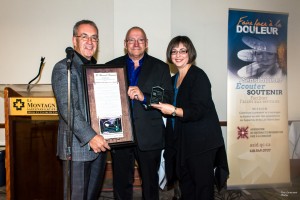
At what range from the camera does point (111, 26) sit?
378 cm

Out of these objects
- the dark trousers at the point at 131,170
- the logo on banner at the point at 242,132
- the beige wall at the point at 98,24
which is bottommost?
the dark trousers at the point at 131,170

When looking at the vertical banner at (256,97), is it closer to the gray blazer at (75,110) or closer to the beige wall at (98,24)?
the beige wall at (98,24)

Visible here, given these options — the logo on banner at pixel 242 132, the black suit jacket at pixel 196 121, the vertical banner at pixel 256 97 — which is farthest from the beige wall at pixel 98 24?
the black suit jacket at pixel 196 121

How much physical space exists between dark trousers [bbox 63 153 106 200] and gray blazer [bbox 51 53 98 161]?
66 millimetres

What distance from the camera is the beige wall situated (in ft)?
12.0

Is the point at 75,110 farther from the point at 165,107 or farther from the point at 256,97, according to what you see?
the point at 256,97

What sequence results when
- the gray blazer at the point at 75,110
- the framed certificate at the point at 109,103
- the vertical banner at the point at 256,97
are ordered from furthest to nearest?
the vertical banner at the point at 256,97, the framed certificate at the point at 109,103, the gray blazer at the point at 75,110

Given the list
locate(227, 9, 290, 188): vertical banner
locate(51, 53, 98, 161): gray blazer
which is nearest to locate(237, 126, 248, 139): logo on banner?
locate(227, 9, 290, 188): vertical banner

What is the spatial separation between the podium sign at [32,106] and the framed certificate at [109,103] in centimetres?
74

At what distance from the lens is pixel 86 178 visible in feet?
6.24

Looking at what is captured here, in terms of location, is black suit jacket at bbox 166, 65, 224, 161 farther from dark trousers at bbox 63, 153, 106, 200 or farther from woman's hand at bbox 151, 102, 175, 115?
dark trousers at bbox 63, 153, 106, 200

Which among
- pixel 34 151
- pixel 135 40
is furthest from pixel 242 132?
pixel 34 151

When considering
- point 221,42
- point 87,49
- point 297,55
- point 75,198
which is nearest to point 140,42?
point 87,49

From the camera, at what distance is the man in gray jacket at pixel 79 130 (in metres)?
1.77
